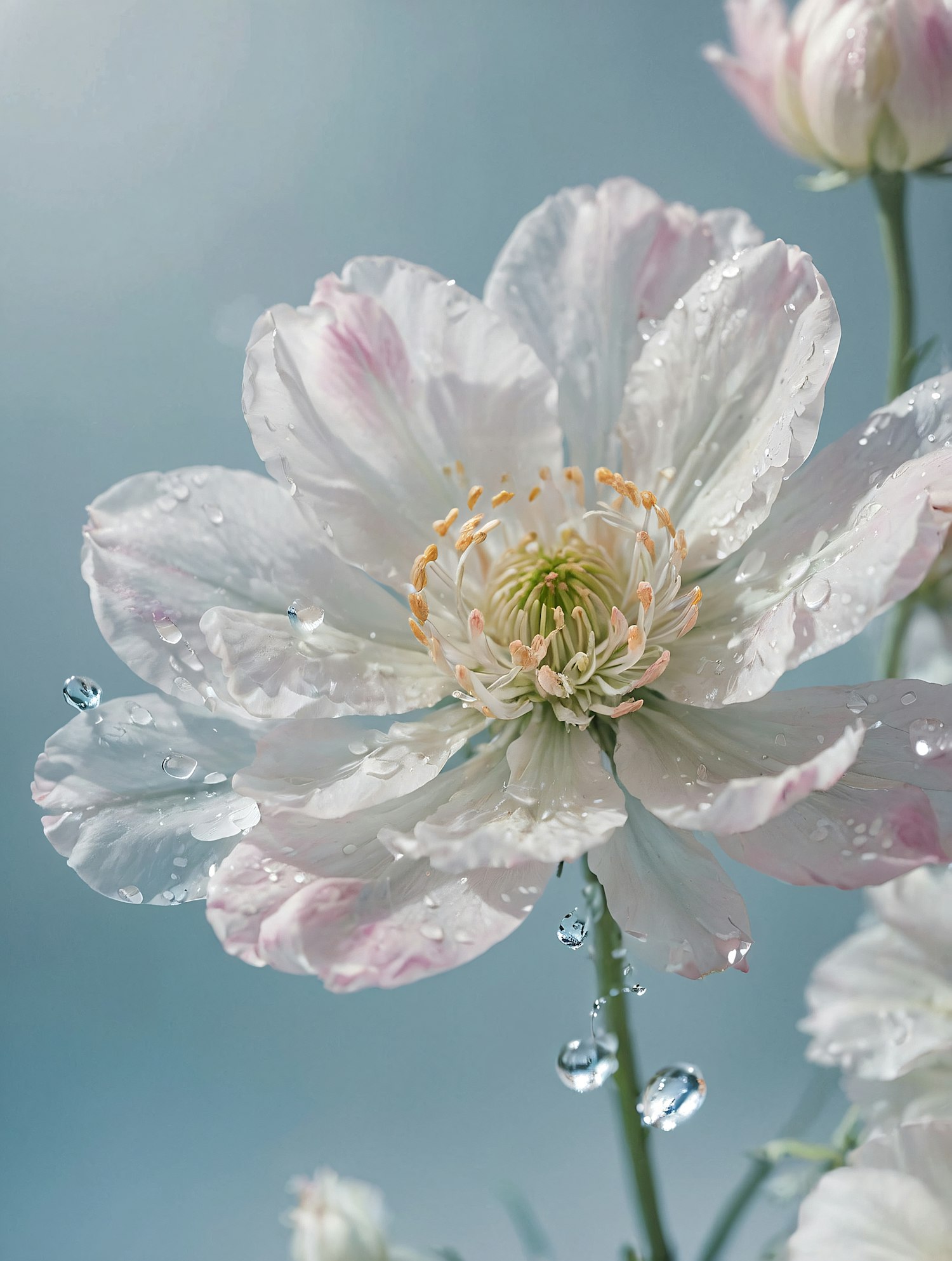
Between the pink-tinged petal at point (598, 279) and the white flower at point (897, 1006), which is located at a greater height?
the pink-tinged petal at point (598, 279)

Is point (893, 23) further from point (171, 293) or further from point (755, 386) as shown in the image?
point (171, 293)

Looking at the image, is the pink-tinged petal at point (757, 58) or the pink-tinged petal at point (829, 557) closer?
the pink-tinged petal at point (829, 557)

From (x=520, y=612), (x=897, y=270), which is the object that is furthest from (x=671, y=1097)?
(x=897, y=270)

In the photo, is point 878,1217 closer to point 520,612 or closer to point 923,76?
point 520,612

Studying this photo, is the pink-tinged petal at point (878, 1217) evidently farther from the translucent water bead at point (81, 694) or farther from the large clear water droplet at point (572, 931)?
the translucent water bead at point (81, 694)

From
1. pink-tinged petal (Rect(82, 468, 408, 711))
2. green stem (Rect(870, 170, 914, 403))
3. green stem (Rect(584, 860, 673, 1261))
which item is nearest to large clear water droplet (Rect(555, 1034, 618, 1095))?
green stem (Rect(584, 860, 673, 1261))

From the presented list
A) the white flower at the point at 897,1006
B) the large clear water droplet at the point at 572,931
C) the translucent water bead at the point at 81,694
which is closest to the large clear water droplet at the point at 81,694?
the translucent water bead at the point at 81,694

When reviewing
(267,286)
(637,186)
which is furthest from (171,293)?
(637,186)
